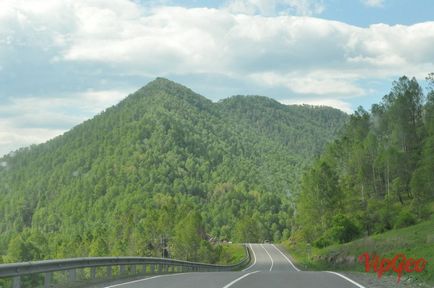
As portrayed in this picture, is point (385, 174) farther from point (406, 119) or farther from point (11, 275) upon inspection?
point (11, 275)

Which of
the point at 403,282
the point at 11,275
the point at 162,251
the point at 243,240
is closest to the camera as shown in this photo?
the point at 11,275

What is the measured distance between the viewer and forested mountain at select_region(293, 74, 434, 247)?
75562 mm

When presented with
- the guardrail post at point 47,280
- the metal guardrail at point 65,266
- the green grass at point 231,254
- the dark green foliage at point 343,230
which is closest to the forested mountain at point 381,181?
the dark green foliage at point 343,230

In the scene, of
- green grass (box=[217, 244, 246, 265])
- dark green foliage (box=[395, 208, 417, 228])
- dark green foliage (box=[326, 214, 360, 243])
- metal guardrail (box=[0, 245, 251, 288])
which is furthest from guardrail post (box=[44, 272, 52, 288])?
green grass (box=[217, 244, 246, 265])

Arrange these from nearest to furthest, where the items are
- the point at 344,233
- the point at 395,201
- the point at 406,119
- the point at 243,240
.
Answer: the point at 344,233
the point at 395,201
the point at 406,119
the point at 243,240

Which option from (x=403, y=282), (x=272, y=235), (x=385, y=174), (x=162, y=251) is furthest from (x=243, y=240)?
(x=403, y=282)

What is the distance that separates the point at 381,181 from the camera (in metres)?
103

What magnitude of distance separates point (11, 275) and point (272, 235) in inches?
7266

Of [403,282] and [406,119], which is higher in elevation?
[406,119]

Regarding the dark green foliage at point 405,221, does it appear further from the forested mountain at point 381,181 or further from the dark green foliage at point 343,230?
the dark green foliage at point 343,230

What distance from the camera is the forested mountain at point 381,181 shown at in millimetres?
75562

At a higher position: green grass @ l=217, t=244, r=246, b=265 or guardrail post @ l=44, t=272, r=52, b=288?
guardrail post @ l=44, t=272, r=52, b=288

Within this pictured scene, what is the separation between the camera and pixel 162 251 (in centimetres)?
10950

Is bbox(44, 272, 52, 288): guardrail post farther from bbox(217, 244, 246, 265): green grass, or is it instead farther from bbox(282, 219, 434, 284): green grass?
bbox(217, 244, 246, 265): green grass
